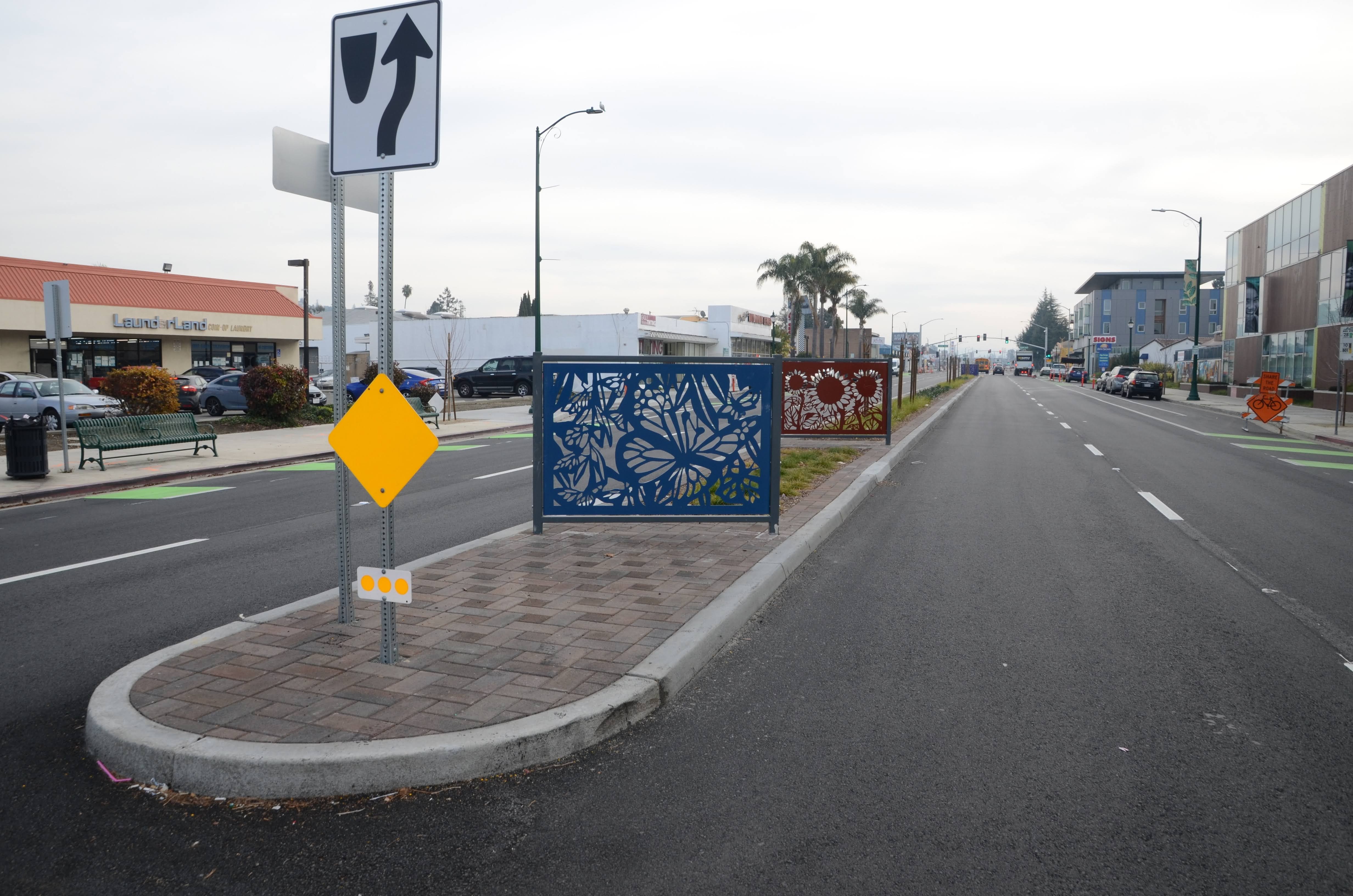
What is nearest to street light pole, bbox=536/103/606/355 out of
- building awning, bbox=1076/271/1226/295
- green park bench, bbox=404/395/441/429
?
green park bench, bbox=404/395/441/429

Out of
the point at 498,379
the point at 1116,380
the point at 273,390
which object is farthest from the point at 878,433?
the point at 1116,380

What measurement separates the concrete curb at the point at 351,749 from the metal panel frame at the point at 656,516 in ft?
11.3

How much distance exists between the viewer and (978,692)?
486 centimetres

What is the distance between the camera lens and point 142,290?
141ft

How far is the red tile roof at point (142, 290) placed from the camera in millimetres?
38156

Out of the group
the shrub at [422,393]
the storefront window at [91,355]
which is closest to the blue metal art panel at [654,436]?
the shrub at [422,393]

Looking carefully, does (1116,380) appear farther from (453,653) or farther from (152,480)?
(453,653)

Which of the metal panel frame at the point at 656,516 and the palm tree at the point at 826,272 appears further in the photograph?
the palm tree at the point at 826,272

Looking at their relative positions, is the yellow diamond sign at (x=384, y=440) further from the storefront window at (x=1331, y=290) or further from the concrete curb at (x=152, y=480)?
the storefront window at (x=1331, y=290)

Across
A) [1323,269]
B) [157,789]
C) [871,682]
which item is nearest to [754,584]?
[871,682]

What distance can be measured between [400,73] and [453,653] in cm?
309

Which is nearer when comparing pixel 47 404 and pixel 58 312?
pixel 58 312

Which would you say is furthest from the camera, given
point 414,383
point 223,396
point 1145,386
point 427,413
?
point 1145,386

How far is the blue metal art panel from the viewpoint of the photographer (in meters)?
8.09
